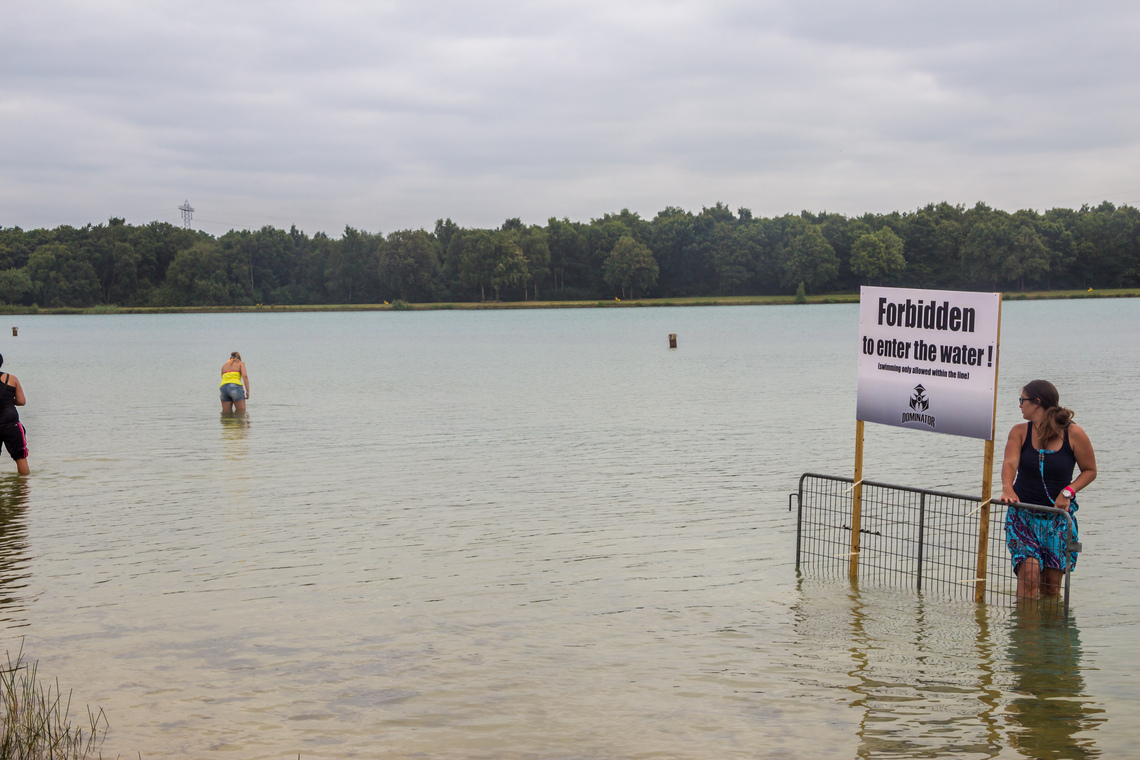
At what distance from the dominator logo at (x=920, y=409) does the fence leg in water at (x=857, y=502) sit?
1.43 ft

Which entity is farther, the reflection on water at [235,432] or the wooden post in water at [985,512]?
the reflection on water at [235,432]

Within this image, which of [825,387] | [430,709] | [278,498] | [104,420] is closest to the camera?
[430,709]

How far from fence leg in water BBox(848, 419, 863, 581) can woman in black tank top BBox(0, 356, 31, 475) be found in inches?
458

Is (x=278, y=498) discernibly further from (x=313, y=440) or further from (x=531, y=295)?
(x=531, y=295)

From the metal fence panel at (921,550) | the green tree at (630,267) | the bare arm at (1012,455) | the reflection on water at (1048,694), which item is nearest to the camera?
the reflection on water at (1048,694)

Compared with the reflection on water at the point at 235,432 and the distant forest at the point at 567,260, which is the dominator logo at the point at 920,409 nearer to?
the reflection on water at the point at 235,432

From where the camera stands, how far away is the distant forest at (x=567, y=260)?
6186 inches

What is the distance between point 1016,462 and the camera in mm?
7910

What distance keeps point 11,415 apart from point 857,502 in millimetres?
12327

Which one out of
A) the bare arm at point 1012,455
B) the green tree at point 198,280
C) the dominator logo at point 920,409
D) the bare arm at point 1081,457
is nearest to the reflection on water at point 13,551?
the dominator logo at point 920,409

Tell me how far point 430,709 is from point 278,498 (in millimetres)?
8252

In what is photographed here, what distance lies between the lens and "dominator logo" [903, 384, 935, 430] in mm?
7980

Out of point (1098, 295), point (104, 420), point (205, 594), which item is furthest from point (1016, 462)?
point (1098, 295)

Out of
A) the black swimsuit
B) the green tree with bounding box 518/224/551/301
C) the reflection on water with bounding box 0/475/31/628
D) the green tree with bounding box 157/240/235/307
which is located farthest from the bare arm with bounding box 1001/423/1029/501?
the green tree with bounding box 157/240/235/307
